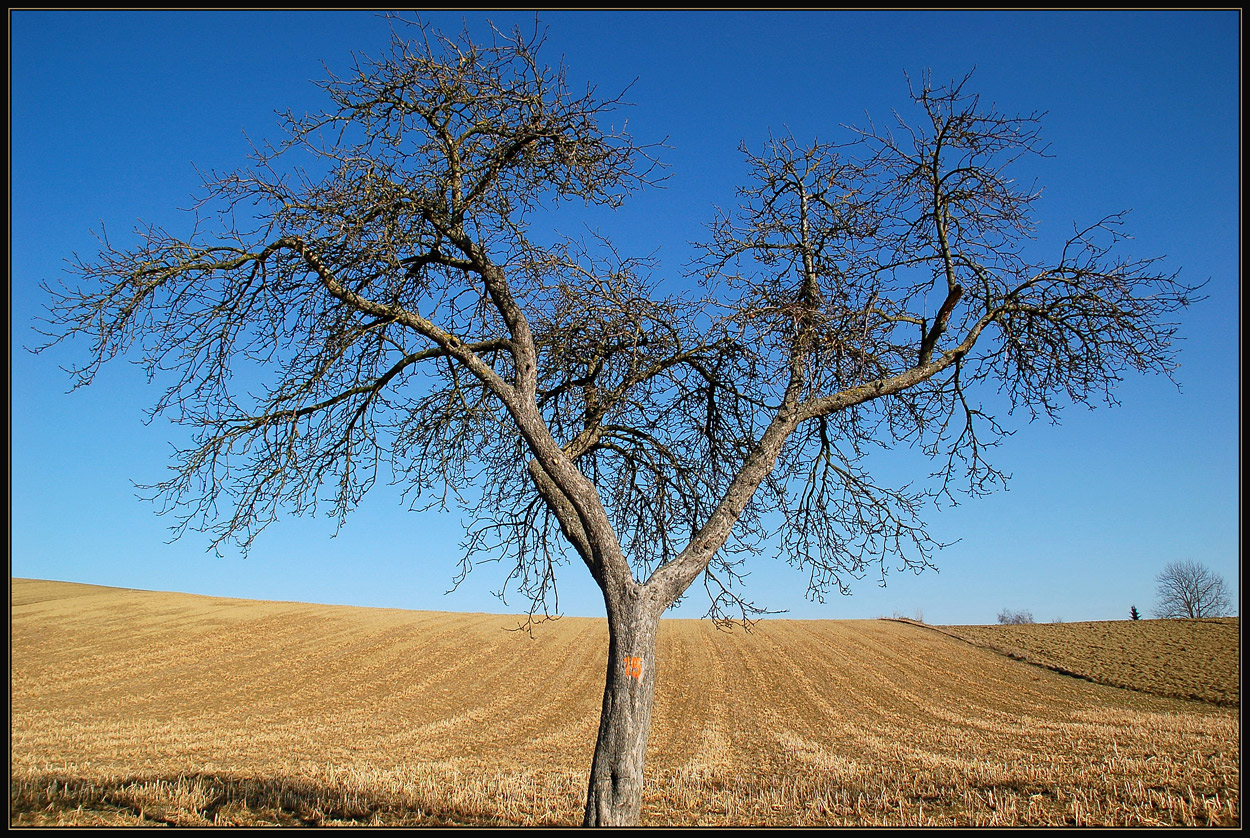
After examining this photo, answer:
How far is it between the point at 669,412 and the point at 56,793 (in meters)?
7.75

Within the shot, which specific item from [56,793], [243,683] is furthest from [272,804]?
[243,683]

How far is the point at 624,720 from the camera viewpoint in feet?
Result: 19.9

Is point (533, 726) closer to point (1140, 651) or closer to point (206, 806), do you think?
point (206, 806)

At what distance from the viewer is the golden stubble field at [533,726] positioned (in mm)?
8250

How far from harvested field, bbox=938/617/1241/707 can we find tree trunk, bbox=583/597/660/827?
84.8 ft

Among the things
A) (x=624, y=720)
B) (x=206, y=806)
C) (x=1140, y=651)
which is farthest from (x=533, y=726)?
(x=1140, y=651)

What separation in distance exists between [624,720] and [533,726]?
15.6 m

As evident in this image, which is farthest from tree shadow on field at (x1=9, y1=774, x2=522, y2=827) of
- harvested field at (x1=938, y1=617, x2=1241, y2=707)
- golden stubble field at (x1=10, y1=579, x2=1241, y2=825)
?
harvested field at (x1=938, y1=617, x2=1241, y2=707)

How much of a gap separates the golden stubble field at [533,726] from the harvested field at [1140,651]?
69 cm

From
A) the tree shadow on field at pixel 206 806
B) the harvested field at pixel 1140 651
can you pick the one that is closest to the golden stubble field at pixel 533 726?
the tree shadow on field at pixel 206 806

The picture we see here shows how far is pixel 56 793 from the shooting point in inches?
299

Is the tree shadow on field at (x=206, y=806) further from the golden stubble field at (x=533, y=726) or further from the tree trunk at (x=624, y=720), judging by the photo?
the tree trunk at (x=624, y=720)

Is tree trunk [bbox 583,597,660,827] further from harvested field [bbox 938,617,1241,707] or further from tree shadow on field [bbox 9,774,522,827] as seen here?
harvested field [bbox 938,617,1241,707]

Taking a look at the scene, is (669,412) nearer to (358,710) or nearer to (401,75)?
(401,75)
